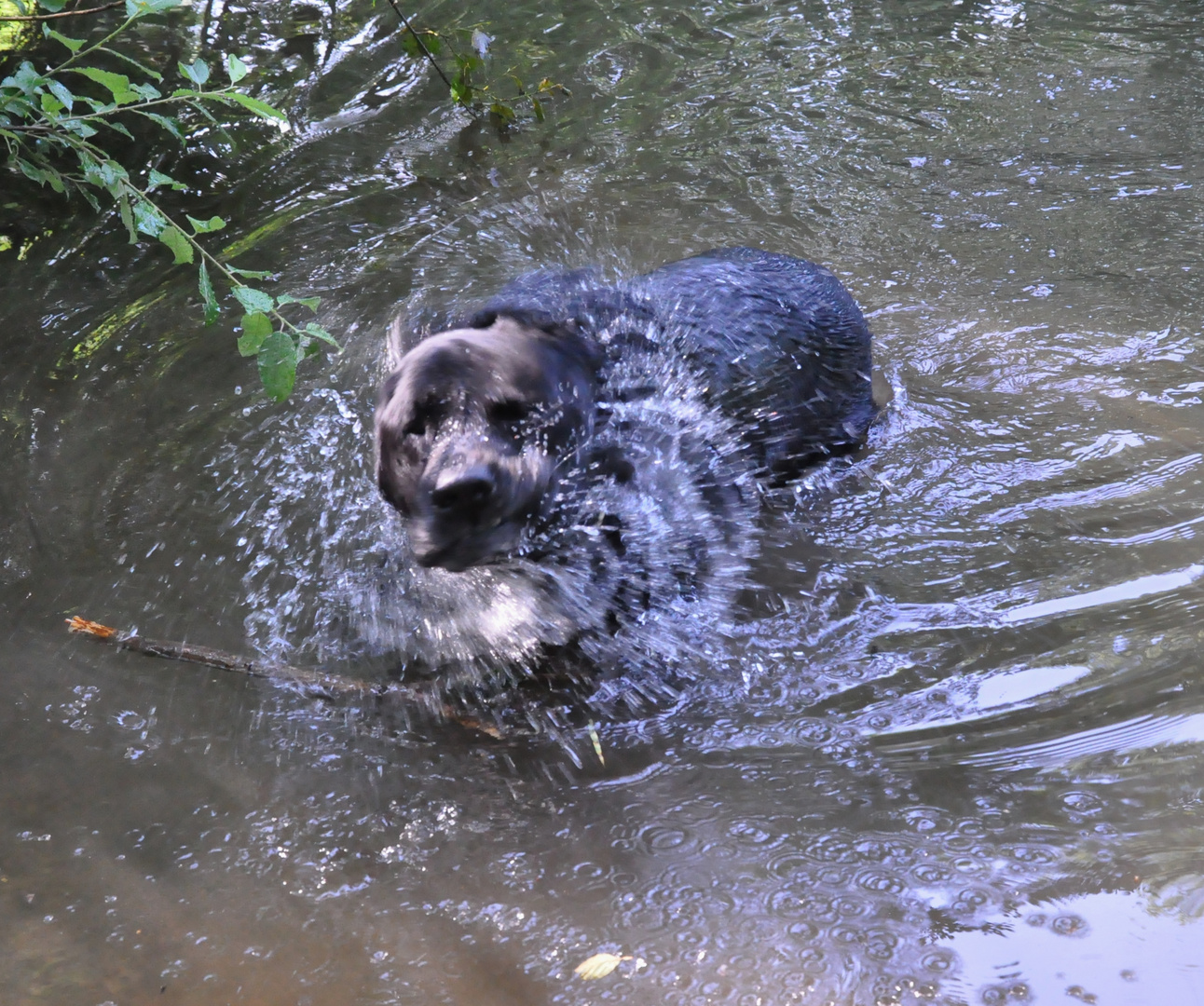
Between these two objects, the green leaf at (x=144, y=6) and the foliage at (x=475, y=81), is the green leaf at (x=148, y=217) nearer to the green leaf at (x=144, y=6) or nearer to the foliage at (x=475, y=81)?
the green leaf at (x=144, y=6)

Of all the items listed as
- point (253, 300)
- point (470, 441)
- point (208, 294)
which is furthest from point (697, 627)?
point (208, 294)

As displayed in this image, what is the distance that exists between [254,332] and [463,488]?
2.46 ft

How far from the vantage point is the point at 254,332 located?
9.02 ft

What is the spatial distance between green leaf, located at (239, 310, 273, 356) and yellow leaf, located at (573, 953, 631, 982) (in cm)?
170

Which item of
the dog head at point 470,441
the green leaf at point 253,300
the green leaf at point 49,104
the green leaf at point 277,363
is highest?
the green leaf at point 49,104

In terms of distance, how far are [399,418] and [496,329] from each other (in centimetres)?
53

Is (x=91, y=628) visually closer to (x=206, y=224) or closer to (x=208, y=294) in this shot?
(x=208, y=294)

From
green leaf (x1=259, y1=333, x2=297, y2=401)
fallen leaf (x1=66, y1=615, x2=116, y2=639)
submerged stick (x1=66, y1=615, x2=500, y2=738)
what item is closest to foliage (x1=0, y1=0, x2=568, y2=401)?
green leaf (x1=259, y1=333, x2=297, y2=401)

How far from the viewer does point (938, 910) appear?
2191 mm

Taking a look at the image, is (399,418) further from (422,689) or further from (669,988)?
(669,988)

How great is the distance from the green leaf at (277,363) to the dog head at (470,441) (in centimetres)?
27

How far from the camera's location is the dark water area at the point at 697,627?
2201 mm

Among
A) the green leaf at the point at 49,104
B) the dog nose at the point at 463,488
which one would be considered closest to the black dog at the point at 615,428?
the dog nose at the point at 463,488

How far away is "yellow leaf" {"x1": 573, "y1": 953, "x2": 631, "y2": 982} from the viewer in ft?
6.99
